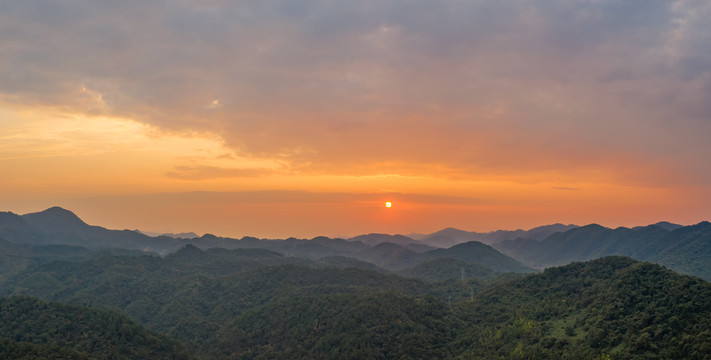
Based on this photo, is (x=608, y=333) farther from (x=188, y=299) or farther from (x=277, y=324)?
(x=188, y=299)

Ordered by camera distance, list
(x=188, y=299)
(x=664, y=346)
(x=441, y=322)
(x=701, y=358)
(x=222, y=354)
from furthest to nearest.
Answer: (x=188, y=299) → (x=222, y=354) → (x=441, y=322) → (x=664, y=346) → (x=701, y=358)

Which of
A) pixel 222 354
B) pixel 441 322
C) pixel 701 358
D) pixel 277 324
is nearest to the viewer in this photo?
pixel 701 358

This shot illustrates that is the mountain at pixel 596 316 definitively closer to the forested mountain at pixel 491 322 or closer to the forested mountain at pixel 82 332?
the forested mountain at pixel 491 322

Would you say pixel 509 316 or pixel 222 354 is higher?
pixel 509 316

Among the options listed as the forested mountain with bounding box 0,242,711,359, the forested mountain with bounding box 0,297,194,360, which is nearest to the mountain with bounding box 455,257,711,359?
the forested mountain with bounding box 0,242,711,359

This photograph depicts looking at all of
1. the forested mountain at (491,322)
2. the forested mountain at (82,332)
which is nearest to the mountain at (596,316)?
the forested mountain at (491,322)

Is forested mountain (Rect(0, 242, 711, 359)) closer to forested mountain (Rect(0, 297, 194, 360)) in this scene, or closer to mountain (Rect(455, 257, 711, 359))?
mountain (Rect(455, 257, 711, 359))

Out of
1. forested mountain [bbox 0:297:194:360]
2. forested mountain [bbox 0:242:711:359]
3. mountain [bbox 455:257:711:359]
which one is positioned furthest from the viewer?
forested mountain [bbox 0:297:194:360]

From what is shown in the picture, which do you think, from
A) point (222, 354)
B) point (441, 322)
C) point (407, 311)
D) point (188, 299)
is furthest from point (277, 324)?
point (188, 299)
